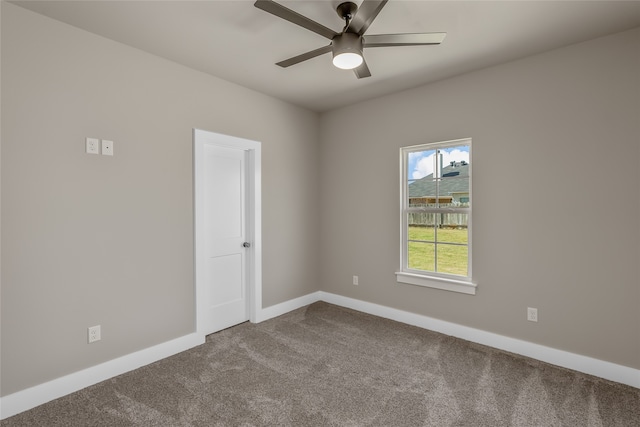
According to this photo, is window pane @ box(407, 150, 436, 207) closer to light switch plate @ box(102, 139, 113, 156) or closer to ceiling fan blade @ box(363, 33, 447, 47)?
ceiling fan blade @ box(363, 33, 447, 47)

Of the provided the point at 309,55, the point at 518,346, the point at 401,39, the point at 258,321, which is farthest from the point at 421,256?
the point at 309,55

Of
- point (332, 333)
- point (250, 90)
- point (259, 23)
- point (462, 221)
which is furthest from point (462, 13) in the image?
A: point (332, 333)

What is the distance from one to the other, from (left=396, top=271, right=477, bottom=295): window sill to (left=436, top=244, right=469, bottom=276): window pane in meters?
0.11

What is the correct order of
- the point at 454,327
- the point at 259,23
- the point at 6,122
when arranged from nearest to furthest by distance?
the point at 6,122 → the point at 259,23 → the point at 454,327

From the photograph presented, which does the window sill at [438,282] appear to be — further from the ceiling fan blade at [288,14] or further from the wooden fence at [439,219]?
the ceiling fan blade at [288,14]

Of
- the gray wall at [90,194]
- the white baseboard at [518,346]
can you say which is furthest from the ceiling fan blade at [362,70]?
the white baseboard at [518,346]

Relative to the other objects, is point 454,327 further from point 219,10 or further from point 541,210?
point 219,10

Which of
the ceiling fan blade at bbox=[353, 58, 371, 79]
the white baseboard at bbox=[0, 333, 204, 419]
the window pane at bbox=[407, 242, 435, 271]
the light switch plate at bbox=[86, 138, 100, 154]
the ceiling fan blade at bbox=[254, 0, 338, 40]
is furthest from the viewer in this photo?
the window pane at bbox=[407, 242, 435, 271]

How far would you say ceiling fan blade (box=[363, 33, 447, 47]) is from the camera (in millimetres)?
2021

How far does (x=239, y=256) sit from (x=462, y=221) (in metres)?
2.49

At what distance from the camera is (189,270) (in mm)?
3111

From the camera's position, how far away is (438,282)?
3.43 meters

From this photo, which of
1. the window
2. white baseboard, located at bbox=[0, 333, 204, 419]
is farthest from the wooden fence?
white baseboard, located at bbox=[0, 333, 204, 419]

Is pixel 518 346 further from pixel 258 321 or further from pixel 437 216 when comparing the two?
pixel 258 321
